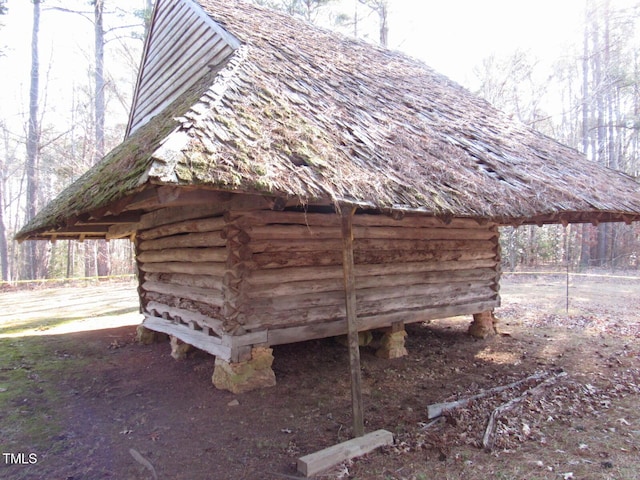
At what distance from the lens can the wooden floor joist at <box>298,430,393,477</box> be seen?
12.2 ft

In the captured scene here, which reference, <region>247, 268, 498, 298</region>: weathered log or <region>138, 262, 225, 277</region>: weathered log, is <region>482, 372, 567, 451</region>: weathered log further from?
<region>138, 262, 225, 277</region>: weathered log

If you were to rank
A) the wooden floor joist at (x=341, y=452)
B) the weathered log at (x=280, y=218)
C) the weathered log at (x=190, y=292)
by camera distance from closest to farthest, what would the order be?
the wooden floor joist at (x=341, y=452)
the weathered log at (x=280, y=218)
the weathered log at (x=190, y=292)

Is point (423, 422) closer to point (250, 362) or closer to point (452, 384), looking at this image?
point (452, 384)

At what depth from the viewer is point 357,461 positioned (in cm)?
393

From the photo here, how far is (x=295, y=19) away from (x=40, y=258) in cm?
2057

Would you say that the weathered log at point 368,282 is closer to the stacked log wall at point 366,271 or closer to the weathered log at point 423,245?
the stacked log wall at point 366,271

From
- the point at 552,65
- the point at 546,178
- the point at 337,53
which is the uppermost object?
the point at 552,65

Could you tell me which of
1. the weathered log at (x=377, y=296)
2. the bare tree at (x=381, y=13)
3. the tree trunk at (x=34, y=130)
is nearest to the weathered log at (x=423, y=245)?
the weathered log at (x=377, y=296)

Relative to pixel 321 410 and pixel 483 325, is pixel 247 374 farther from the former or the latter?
pixel 483 325

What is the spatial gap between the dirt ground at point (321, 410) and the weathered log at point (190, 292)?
119 centimetres

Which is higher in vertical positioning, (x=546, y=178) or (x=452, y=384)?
(x=546, y=178)

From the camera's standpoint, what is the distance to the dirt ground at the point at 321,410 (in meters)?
3.88

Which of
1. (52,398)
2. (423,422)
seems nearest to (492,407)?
(423,422)

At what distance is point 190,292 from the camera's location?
6.39m
